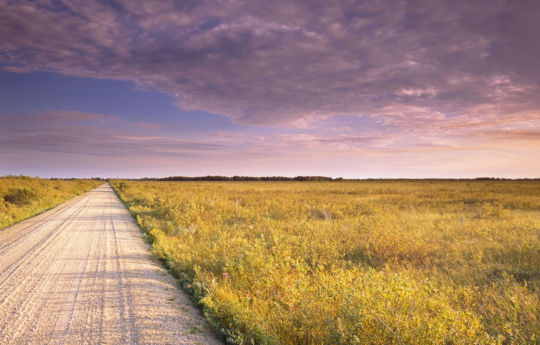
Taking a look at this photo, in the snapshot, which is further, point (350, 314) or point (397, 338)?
point (350, 314)

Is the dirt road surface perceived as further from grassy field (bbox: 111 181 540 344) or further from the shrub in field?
the shrub in field

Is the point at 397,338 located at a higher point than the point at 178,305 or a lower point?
higher

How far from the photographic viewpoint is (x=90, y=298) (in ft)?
15.1

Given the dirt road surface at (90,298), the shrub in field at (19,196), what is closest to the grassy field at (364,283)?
the dirt road surface at (90,298)

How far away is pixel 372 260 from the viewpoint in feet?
24.1

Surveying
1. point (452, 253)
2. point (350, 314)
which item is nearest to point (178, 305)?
point (350, 314)

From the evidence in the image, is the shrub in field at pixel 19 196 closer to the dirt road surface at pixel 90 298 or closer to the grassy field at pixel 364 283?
the grassy field at pixel 364 283

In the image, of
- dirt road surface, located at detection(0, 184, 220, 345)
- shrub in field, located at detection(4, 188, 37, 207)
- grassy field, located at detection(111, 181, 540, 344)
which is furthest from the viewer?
shrub in field, located at detection(4, 188, 37, 207)

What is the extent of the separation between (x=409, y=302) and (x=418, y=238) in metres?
5.93

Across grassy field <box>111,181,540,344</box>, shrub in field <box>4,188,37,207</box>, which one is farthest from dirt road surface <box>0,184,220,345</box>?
shrub in field <box>4,188,37,207</box>

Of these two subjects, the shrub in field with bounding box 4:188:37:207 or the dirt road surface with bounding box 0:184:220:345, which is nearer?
the dirt road surface with bounding box 0:184:220:345

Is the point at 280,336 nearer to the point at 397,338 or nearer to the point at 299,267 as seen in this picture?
the point at 397,338

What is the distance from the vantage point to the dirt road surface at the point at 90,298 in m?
3.58

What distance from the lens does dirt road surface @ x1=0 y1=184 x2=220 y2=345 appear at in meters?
3.58
